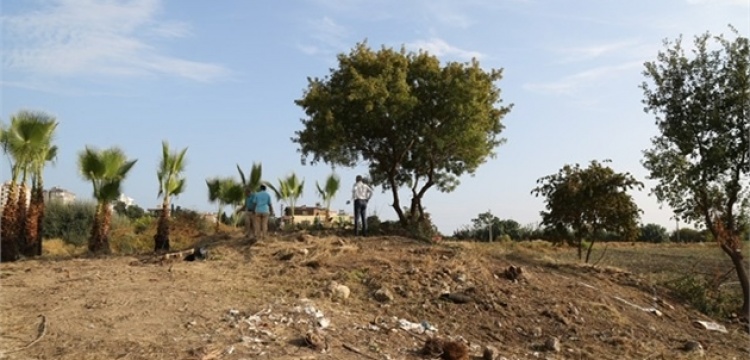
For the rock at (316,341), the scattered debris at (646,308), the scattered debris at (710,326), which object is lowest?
the scattered debris at (710,326)

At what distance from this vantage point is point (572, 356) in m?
8.95

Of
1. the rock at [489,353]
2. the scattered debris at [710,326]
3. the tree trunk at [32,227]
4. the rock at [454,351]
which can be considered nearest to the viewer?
the rock at [454,351]

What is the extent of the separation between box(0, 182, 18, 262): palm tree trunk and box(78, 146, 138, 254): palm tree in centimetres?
170

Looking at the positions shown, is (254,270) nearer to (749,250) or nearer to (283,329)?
(283,329)

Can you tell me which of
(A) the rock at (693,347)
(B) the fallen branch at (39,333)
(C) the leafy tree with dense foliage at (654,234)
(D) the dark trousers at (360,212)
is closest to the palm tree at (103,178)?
(D) the dark trousers at (360,212)

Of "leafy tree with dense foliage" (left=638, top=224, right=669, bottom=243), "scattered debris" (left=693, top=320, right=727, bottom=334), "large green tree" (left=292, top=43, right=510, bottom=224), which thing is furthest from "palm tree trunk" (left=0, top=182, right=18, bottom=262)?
"leafy tree with dense foliage" (left=638, top=224, right=669, bottom=243)

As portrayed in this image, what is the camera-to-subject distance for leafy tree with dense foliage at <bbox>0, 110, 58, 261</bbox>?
1595 cm

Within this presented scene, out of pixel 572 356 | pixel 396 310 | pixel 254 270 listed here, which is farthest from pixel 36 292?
pixel 572 356

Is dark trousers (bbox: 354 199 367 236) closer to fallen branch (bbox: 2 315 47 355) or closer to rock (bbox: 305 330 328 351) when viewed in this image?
rock (bbox: 305 330 328 351)

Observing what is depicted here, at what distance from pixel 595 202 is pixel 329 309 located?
30.7 feet

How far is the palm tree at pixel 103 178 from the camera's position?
682 inches

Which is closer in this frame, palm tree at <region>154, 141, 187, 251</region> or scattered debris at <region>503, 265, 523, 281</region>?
scattered debris at <region>503, 265, 523, 281</region>

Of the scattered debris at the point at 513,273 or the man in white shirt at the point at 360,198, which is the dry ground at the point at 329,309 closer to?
the scattered debris at the point at 513,273

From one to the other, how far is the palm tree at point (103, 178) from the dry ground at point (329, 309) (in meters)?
4.17
